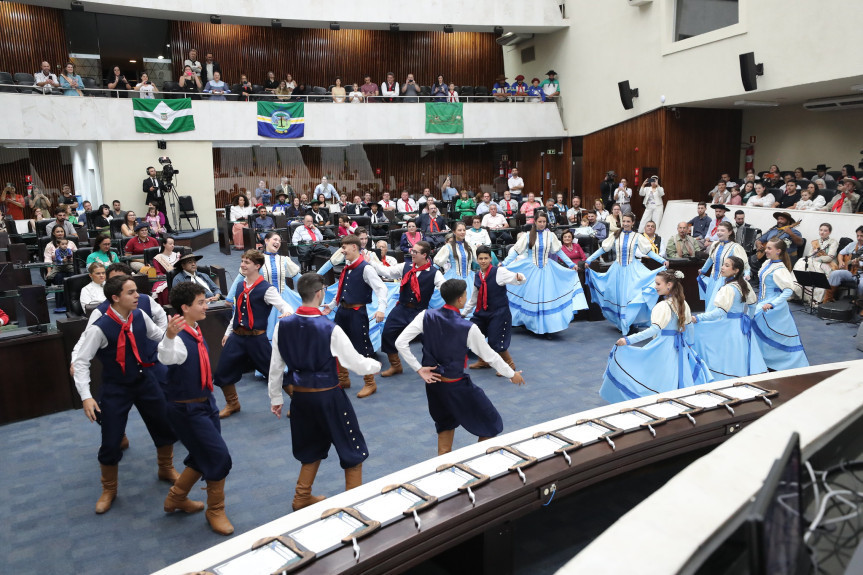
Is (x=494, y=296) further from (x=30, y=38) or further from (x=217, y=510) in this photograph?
(x=30, y=38)

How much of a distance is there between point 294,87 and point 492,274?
13871mm

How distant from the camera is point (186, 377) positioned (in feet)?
13.8

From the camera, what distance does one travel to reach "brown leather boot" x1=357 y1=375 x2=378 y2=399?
6.83 metres

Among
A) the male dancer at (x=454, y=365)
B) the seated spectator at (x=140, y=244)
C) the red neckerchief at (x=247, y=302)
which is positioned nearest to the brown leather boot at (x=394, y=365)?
the red neckerchief at (x=247, y=302)

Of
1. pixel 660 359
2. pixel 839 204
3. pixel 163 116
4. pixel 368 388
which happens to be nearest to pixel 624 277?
pixel 660 359

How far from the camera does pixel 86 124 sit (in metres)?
15.9

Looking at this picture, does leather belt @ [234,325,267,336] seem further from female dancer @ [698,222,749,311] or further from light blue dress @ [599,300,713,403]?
female dancer @ [698,222,749,311]

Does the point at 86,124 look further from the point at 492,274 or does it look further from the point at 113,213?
the point at 492,274

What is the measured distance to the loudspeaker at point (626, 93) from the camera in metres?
17.5

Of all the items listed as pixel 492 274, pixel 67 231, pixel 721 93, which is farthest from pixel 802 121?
pixel 67 231

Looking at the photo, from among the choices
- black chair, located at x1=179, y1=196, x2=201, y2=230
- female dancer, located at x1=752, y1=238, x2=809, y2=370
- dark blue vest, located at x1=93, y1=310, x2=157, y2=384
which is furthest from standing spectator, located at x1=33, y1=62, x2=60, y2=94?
female dancer, located at x1=752, y1=238, x2=809, y2=370

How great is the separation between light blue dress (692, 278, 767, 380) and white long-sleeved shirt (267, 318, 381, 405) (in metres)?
3.76

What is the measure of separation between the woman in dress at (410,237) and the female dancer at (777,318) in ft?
14.5

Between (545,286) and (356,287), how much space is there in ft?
10.2
